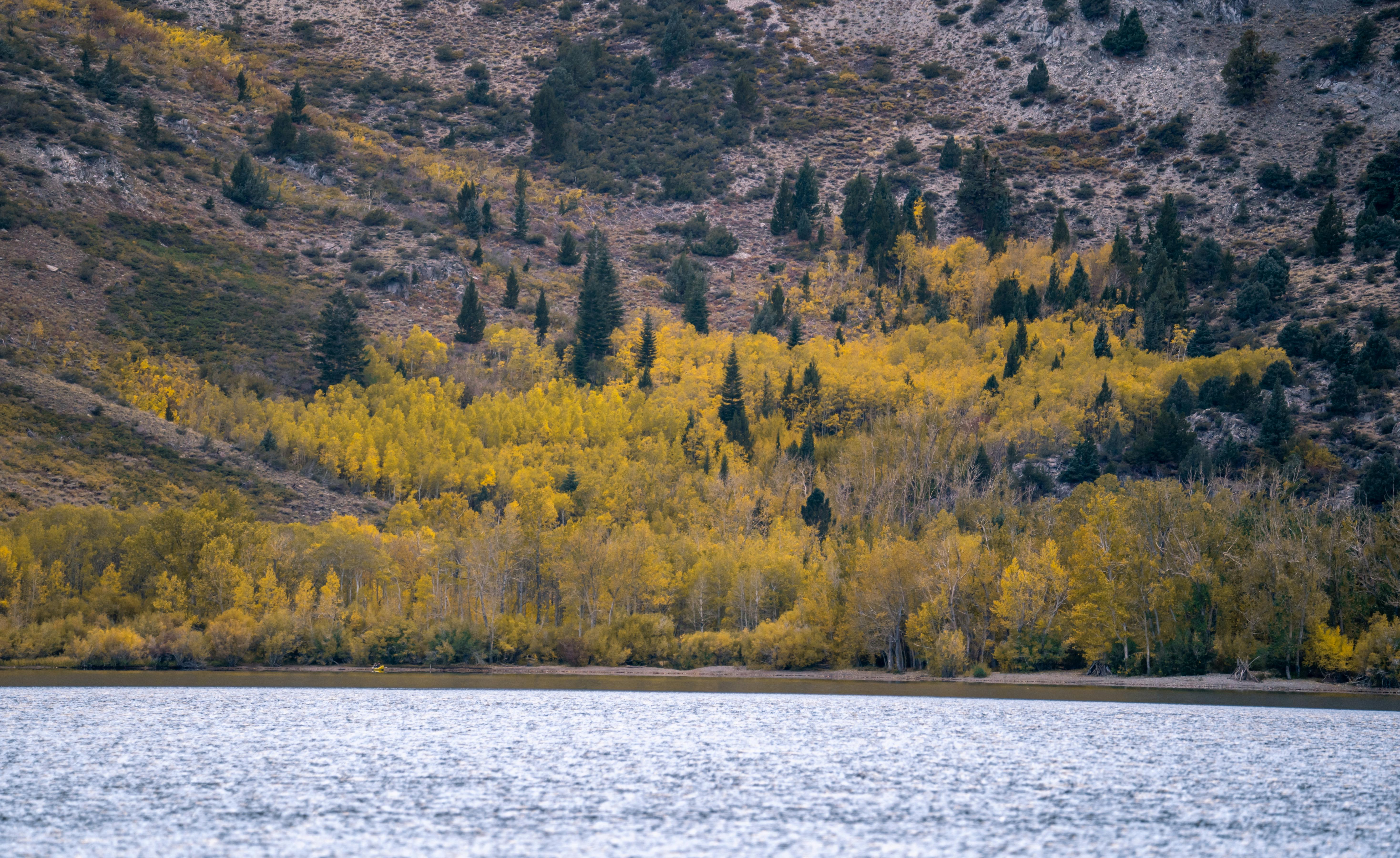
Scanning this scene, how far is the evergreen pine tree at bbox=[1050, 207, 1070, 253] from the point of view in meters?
171

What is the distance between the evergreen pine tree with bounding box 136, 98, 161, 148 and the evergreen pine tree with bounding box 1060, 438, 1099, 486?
128 m

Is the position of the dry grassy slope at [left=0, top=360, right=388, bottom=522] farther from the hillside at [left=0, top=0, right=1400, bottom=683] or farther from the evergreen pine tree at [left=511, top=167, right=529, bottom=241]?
the evergreen pine tree at [left=511, top=167, right=529, bottom=241]

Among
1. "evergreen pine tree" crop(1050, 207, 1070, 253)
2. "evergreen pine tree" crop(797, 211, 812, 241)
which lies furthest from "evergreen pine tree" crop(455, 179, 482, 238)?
"evergreen pine tree" crop(1050, 207, 1070, 253)

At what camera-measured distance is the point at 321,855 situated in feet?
70.0

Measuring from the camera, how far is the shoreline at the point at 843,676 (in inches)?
2431

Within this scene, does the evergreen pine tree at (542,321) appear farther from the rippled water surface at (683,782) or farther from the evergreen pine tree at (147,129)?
the rippled water surface at (683,782)

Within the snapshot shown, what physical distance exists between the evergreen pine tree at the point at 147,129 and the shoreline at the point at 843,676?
109752mm

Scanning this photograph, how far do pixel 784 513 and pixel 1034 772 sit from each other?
8286 cm

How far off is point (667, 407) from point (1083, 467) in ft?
153

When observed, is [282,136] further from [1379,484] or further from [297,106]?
[1379,484]

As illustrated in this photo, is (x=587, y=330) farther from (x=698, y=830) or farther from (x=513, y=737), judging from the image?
(x=698, y=830)

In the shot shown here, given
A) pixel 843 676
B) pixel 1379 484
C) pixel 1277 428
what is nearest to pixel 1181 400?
pixel 1277 428

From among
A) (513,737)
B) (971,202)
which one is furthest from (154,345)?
(971,202)

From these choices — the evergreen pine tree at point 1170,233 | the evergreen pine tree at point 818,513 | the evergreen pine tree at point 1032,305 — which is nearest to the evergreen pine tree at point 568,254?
the evergreen pine tree at point 1032,305
